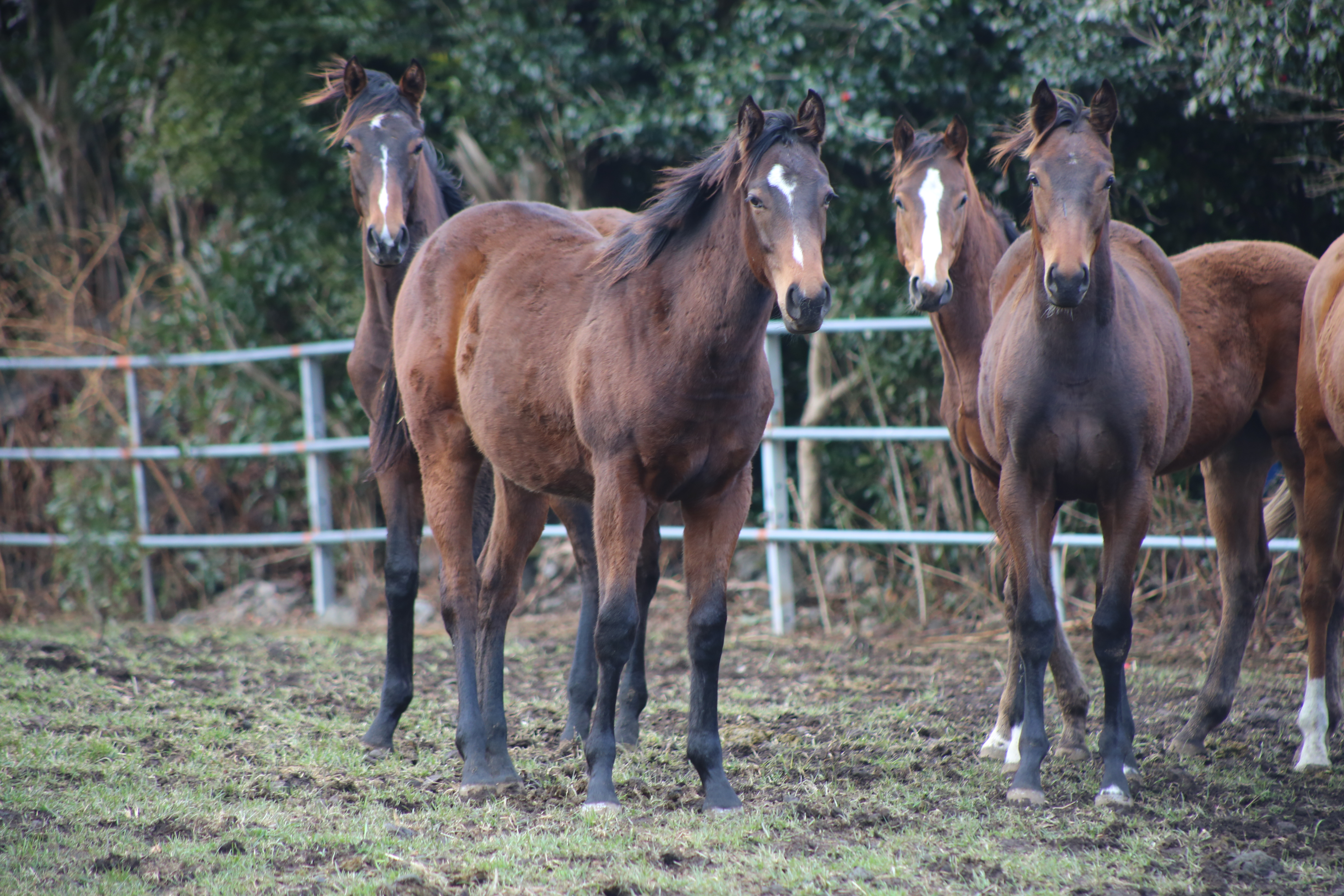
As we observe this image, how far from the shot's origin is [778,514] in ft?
23.5

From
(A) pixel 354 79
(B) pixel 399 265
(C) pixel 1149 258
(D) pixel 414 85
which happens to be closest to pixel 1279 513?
(C) pixel 1149 258

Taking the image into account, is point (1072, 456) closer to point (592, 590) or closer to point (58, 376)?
point (592, 590)

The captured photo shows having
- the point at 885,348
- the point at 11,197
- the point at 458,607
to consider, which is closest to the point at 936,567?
the point at 885,348

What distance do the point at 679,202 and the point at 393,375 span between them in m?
1.62

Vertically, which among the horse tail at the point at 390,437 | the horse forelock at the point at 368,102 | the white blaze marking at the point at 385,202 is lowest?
the horse tail at the point at 390,437

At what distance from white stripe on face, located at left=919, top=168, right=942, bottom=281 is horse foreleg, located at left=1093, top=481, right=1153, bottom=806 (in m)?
1.07

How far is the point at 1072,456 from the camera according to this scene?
368cm

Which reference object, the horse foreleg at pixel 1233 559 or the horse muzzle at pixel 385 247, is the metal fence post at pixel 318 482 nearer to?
the horse muzzle at pixel 385 247

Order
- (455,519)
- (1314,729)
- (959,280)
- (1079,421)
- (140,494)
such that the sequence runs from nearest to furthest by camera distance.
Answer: (1079,421) → (1314,729) → (455,519) → (959,280) → (140,494)

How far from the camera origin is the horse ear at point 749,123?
3.38 metres

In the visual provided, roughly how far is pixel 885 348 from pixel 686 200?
4001 mm

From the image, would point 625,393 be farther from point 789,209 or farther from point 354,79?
point 354,79

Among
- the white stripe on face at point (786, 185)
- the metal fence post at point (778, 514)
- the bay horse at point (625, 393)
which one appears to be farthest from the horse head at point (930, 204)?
the metal fence post at point (778, 514)

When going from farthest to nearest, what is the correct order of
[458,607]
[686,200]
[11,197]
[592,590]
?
[11,197]
[592,590]
[458,607]
[686,200]
